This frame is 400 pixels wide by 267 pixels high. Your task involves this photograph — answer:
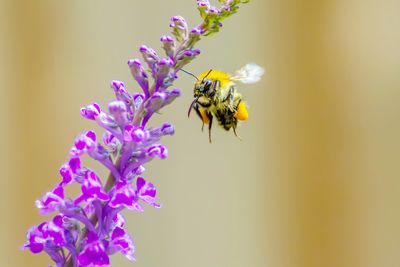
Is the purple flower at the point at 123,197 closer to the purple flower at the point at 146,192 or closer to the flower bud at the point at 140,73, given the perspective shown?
the purple flower at the point at 146,192

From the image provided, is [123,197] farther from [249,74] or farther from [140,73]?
[249,74]

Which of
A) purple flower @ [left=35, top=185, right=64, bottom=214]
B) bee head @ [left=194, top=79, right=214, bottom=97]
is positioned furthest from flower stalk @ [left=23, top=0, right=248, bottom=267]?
bee head @ [left=194, top=79, right=214, bottom=97]

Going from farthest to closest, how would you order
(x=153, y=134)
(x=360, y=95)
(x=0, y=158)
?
1. (x=360, y=95)
2. (x=0, y=158)
3. (x=153, y=134)

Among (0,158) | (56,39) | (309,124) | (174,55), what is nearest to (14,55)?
(56,39)

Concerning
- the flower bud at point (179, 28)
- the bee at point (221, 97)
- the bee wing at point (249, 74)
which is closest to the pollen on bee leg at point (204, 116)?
the bee at point (221, 97)

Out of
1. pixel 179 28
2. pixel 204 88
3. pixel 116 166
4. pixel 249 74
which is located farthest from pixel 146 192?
pixel 249 74

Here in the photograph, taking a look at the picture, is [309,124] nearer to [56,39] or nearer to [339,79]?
[339,79]
